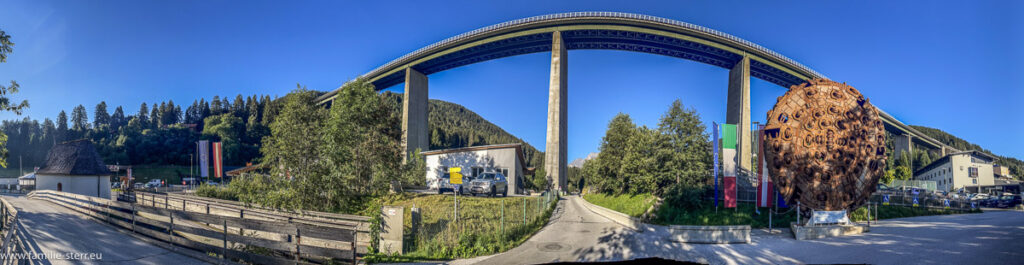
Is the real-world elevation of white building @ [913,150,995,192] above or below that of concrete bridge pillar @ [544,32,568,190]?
below

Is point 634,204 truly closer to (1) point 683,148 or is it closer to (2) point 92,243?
(1) point 683,148

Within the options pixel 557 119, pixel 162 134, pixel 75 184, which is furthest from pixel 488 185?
pixel 162 134

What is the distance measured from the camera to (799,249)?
40.3ft

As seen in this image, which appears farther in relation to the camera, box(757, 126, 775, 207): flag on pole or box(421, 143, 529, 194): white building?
box(421, 143, 529, 194): white building

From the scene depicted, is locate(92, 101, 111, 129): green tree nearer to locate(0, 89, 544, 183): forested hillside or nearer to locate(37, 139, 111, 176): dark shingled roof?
locate(0, 89, 544, 183): forested hillside

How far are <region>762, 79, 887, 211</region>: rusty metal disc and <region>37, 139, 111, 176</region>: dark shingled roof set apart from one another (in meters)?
47.9

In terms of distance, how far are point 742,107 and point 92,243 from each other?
6316cm

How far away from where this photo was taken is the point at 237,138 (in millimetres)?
107938

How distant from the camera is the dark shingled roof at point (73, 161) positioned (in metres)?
31.3

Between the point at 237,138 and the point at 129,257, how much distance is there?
118m

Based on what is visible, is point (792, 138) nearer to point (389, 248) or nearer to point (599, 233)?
point (599, 233)

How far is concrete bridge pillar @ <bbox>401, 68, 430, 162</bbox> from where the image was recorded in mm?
64875

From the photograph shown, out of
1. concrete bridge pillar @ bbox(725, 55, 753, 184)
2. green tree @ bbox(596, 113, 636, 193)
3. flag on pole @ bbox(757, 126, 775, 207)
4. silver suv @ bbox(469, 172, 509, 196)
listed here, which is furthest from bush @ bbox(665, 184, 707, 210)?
concrete bridge pillar @ bbox(725, 55, 753, 184)

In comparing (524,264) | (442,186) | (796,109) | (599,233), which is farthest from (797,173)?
(442,186)
